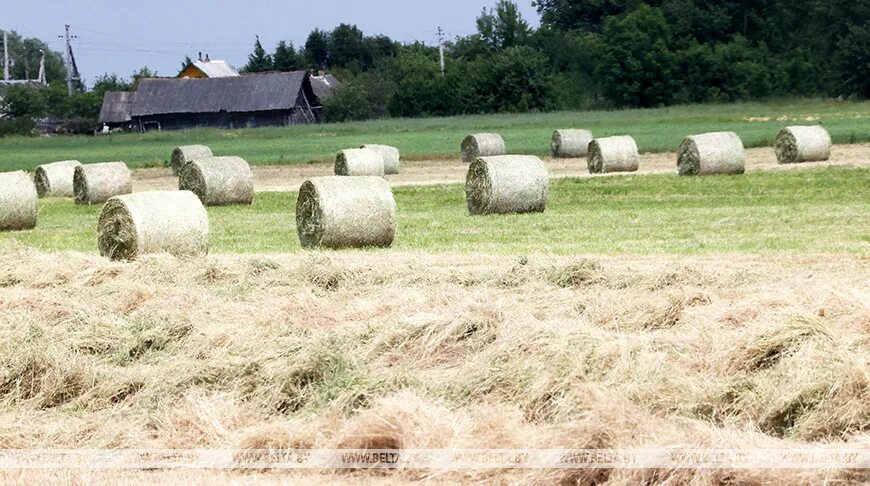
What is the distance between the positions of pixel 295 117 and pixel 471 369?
10466 cm

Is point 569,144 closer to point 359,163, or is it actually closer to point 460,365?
point 359,163

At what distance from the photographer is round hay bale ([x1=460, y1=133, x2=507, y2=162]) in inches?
1709

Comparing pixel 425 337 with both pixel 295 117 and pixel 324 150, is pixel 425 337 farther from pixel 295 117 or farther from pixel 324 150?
pixel 295 117

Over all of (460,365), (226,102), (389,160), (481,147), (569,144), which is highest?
(460,365)

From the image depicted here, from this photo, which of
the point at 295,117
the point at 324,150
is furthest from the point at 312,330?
the point at 295,117

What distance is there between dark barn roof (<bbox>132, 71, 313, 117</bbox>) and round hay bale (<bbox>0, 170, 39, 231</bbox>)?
86569 millimetres

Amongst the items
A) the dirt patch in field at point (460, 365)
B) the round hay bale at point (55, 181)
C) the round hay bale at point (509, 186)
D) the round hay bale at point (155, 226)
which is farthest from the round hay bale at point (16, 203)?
the dirt patch in field at point (460, 365)

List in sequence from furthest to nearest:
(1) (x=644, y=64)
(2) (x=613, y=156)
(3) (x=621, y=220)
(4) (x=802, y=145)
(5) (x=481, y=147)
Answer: (1) (x=644, y=64) → (5) (x=481, y=147) → (2) (x=613, y=156) → (4) (x=802, y=145) → (3) (x=621, y=220)

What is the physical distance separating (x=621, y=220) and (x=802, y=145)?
14581 millimetres

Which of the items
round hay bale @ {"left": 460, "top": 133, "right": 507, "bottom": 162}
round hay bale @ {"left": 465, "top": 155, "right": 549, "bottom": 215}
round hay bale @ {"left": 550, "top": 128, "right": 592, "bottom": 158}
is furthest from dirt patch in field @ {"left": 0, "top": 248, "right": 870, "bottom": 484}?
round hay bale @ {"left": 550, "top": 128, "right": 592, "bottom": 158}

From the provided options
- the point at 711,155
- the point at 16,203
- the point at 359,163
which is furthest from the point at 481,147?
the point at 16,203

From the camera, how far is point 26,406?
32.0ft

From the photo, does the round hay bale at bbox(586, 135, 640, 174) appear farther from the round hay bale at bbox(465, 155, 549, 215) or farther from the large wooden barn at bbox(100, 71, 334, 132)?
the large wooden barn at bbox(100, 71, 334, 132)

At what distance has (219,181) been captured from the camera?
28031mm
